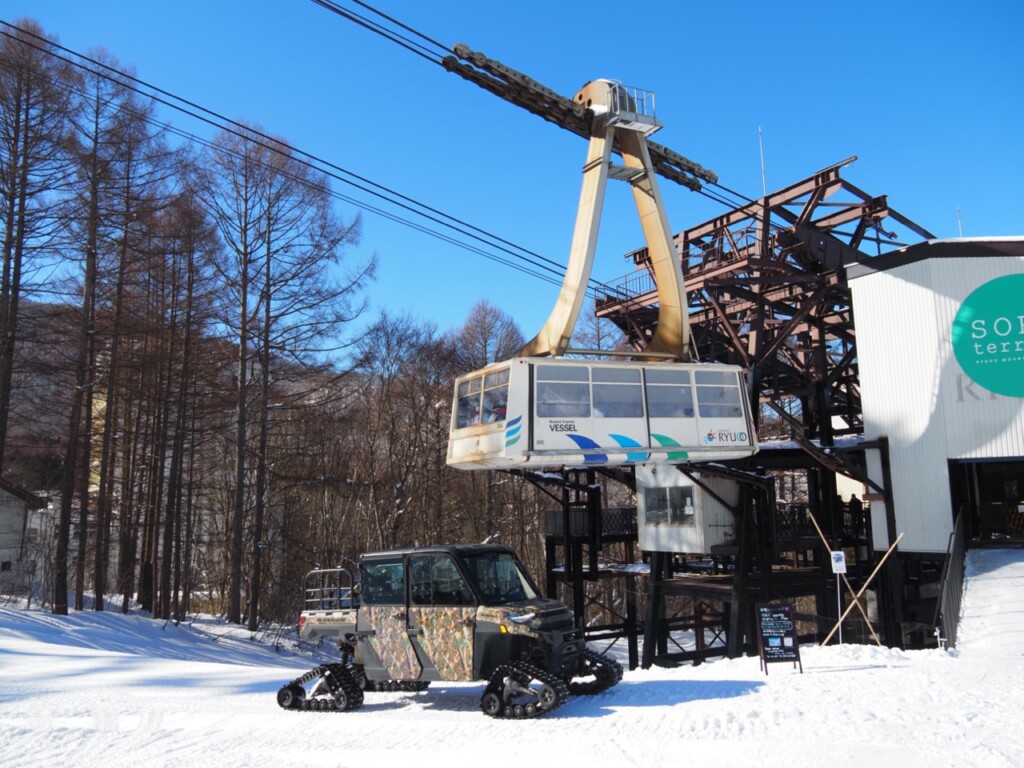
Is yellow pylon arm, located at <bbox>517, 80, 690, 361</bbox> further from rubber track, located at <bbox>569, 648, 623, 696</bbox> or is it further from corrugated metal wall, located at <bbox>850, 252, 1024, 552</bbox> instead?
corrugated metal wall, located at <bbox>850, 252, 1024, 552</bbox>

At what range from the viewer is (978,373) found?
61.5ft

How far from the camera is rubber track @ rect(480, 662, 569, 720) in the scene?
7.91 m

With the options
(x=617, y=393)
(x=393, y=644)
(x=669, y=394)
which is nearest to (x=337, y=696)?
(x=393, y=644)

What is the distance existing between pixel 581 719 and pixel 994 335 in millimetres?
16452

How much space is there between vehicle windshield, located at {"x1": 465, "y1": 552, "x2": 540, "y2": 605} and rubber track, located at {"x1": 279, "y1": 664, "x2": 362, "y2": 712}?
2091 millimetres

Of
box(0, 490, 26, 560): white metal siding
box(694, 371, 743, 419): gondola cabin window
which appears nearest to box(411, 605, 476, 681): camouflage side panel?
box(694, 371, 743, 419): gondola cabin window

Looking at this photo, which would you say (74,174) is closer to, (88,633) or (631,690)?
(88,633)

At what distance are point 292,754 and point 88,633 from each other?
12.9 metres

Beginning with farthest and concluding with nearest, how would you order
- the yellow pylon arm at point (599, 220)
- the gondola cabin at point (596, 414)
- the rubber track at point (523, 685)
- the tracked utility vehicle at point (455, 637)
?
1. the yellow pylon arm at point (599, 220)
2. the gondola cabin at point (596, 414)
3. the tracked utility vehicle at point (455, 637)
4. the rubber track at point (523, 685)

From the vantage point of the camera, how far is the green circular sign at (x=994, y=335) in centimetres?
1839

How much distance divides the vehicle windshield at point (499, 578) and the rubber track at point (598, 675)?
1051 millimetres

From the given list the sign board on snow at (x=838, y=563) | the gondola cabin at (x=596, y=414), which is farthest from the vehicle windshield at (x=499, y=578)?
the sign board on snow at (x=838, y=563)

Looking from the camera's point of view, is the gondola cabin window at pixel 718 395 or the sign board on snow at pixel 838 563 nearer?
the sign board on snow at pixel 838 563

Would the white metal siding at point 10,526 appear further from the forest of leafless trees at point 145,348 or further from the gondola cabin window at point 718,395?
the gondola cabin window at point 718,395
